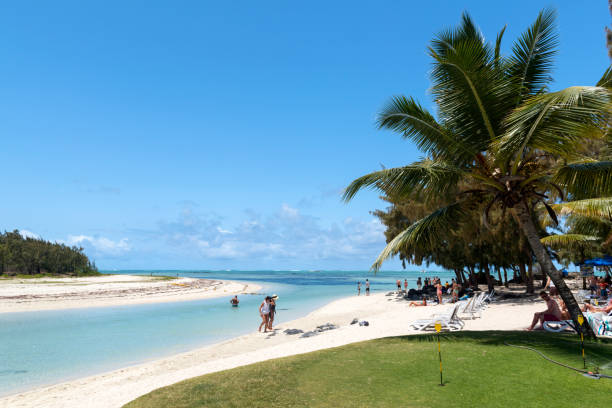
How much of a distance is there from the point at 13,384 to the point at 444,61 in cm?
1439

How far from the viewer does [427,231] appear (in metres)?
9.71

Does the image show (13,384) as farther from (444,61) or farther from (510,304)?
(510,304)

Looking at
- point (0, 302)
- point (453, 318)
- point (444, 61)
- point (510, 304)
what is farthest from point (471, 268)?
point (0, 302)

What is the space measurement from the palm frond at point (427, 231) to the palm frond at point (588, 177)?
2.47 meters

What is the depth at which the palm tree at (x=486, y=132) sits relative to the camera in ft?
25.1

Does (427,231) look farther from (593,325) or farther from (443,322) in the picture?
(593,325)

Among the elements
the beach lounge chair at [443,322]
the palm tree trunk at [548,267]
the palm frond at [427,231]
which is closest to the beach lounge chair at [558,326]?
the palm tree trunk at [548,267]

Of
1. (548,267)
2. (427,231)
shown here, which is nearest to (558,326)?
(548,267)

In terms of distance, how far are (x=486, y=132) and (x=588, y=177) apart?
7.60 ft

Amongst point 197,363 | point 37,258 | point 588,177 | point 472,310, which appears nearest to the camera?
point 588,177

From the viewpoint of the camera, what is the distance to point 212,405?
543 centimetres

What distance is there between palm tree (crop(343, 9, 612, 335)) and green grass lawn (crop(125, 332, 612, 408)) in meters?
2.54

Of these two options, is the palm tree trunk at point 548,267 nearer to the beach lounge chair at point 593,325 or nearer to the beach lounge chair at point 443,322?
the beach lounge chair at point 593,325

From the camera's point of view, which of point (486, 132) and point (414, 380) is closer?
point (414, 380)
